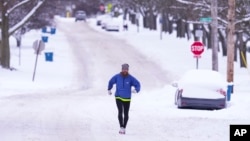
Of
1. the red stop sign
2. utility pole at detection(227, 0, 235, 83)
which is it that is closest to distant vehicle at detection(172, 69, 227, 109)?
utility pole at detection(227, 0, 235, 83)

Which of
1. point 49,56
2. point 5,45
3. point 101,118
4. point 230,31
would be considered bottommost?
point 49,56

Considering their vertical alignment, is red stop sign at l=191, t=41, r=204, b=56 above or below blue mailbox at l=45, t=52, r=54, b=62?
above

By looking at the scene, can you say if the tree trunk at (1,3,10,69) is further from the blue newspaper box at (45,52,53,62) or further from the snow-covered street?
the blue newspaper box at (45,52,53,62)

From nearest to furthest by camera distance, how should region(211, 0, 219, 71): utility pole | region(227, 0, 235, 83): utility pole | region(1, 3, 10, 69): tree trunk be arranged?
region(227, 0, 235, 83): utility pole → region(211, 0, 219, 71): utility pole → region(1, 3, 10, 69): tree trunk

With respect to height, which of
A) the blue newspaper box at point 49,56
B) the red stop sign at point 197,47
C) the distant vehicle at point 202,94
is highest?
the red stop sign at point 197,47

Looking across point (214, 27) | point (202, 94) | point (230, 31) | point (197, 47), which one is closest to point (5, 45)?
point (197, 47)

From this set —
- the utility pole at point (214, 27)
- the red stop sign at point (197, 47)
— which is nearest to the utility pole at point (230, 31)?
the red stop sign at point (197, 47)

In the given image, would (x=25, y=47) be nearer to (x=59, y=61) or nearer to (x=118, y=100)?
(x=59, y=61)

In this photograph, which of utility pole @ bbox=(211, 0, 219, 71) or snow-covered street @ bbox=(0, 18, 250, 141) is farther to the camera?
utility pole @ bbox=(211, 0, 219, 71)

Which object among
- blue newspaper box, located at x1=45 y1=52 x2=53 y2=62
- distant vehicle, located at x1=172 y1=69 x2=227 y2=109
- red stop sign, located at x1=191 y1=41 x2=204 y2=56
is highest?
red stop sign, located at x1=191 y1=41 x2=204 y2=56

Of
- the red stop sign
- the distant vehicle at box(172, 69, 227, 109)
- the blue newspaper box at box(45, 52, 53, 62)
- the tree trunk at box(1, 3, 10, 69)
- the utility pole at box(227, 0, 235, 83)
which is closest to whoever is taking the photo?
the distant vehicle at box(172, 69, 227, 109)

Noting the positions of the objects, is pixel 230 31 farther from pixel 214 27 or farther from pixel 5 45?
pixel 5 45

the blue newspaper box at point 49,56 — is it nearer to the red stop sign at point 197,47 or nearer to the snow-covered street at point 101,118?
the snow-covered street at point 101,118

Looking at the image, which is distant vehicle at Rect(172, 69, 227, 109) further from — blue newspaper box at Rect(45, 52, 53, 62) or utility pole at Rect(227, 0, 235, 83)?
blue newspaper box at Rect(45, 52, 53, 62)
